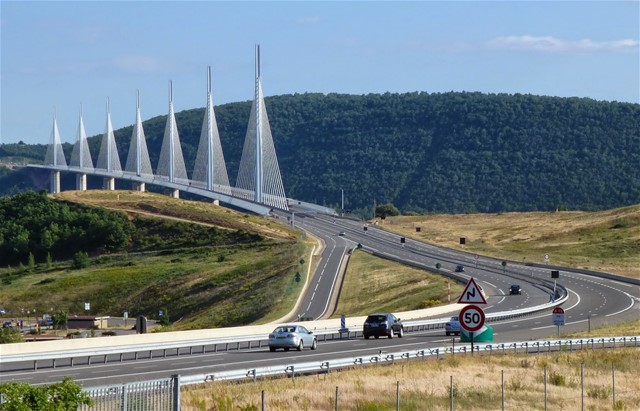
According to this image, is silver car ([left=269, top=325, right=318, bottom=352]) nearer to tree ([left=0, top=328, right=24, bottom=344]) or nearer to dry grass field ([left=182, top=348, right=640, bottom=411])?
dry grass field ([left=182, top=348, right=640, bottom=411])

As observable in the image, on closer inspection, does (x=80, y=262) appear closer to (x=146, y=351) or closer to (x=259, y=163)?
(x=259, y=163)

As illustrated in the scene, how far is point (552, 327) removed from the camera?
62.8 m

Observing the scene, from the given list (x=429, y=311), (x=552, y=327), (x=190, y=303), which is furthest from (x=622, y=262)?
(x=552, y=327)

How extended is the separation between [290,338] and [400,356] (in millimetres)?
9087

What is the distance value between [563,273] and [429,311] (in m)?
36.6

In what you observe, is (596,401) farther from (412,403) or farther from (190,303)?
(190,303)

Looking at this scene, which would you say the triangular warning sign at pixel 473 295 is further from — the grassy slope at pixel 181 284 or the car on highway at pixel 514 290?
the car on highway at pixel 514 290

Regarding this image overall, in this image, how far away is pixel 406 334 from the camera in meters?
59.4

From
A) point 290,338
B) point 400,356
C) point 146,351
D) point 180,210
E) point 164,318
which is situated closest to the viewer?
point 400,356

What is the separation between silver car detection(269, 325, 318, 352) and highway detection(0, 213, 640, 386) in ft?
1.70

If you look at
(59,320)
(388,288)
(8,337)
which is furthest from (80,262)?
(8,337)

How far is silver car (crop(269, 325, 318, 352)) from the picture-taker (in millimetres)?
Answer: 47094

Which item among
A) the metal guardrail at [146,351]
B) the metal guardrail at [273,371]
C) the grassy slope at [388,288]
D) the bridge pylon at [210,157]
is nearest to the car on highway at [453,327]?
the metal guardrail at [146,351]

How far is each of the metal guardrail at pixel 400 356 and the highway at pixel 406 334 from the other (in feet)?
11.3
